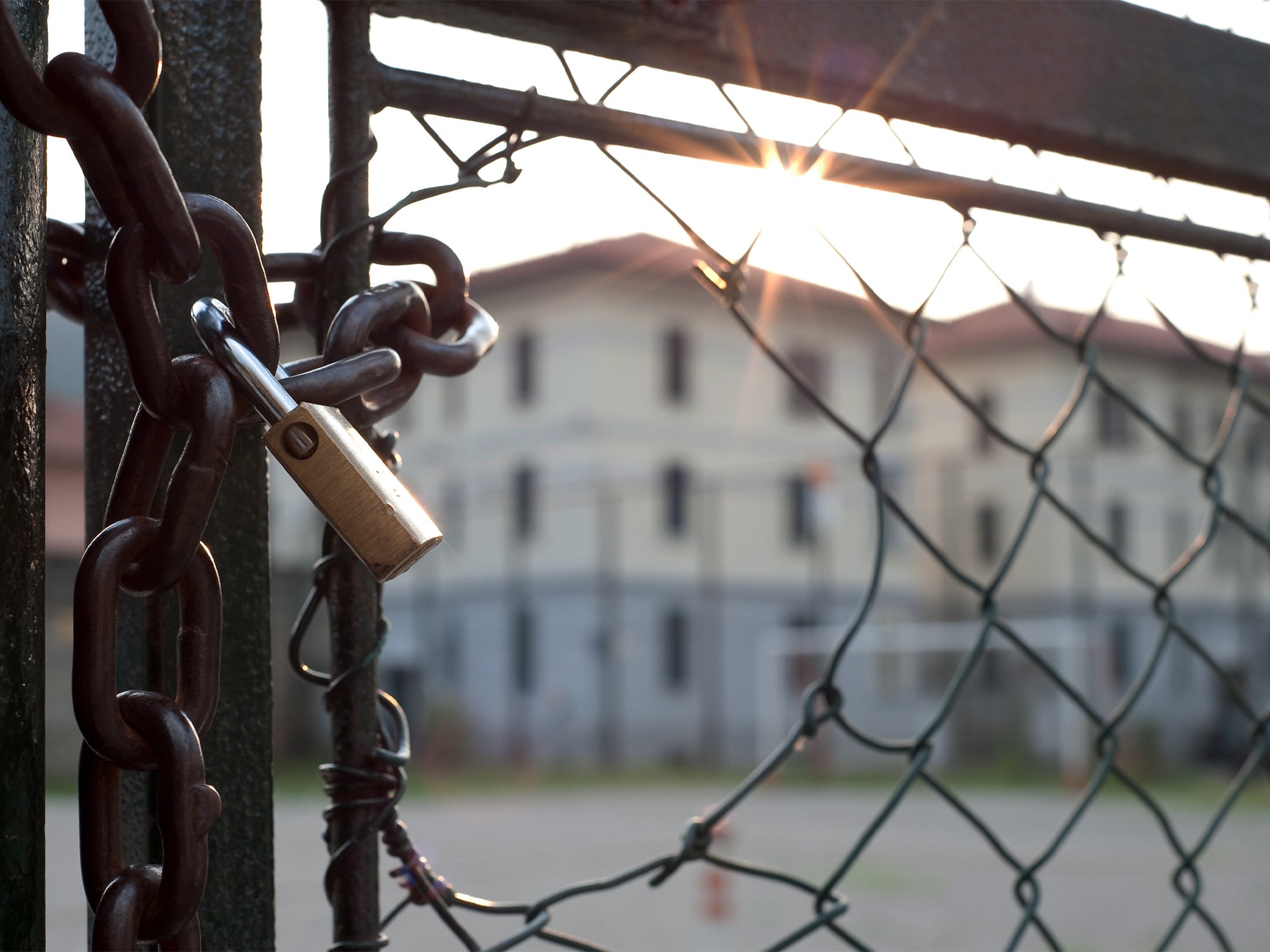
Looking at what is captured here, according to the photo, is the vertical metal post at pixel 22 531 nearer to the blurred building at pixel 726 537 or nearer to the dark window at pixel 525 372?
the blurred building at pixel 726 537

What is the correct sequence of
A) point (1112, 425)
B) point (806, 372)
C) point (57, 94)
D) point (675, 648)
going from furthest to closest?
point (1112, 425) < point (806, 372) < point (675, 648) < point (57, 94)

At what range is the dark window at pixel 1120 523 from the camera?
66.1 feet

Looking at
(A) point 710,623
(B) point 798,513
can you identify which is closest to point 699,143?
(A) point 710,623

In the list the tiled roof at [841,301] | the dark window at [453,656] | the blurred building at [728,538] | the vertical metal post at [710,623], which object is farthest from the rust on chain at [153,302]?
the dark window at [453,656]

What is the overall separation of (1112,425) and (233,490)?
875 inches

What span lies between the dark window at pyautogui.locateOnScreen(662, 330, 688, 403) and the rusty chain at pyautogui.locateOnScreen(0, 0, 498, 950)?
57.0 ft

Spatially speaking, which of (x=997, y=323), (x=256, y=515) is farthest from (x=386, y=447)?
(x=997, y=323)

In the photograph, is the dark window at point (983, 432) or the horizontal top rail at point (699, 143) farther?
the dark window at point (983, 432)

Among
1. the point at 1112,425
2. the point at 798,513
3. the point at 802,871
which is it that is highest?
the point at 1112,425

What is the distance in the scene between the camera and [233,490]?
1.74ft

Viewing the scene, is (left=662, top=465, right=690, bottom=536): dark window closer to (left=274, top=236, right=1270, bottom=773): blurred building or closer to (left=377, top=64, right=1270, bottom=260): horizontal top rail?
(left=274, top=236, right=1270, bottom=773): blurred building

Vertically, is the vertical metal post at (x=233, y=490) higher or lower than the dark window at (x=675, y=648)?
lower

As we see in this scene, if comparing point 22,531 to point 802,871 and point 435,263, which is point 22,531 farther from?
point 802,871

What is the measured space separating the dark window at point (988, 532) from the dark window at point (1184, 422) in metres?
3.54
